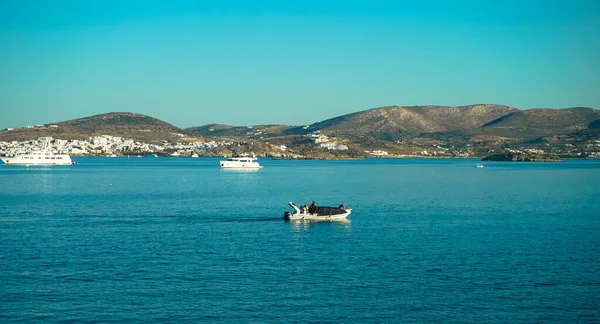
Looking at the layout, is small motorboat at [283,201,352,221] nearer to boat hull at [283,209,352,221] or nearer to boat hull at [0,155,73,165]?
boat hull at [283,209,352,221]

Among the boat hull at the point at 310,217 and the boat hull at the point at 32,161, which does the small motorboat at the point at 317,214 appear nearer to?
the boat hull at the point at 310,217

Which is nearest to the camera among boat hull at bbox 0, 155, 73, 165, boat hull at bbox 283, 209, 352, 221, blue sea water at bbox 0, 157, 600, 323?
blue sea water at bbox 0, 157, 600, 323

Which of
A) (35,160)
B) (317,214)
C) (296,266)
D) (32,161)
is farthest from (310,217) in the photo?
(32,161)

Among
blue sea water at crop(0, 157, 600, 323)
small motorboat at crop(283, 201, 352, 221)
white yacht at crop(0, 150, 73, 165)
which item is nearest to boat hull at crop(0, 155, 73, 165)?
white yacht at crop(0, 150, 73, 165)

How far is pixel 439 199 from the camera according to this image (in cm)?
7125

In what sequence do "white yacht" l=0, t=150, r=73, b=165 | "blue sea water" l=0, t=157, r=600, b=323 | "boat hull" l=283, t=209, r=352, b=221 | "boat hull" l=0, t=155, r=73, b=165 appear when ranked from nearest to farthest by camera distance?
"blue sea water" l=0, t=157, r=600, b=323 < "boat hull" l=283, t=209, r=352, b=221 < "boat hull" l=0, t=155, r=73, b=165 < "white yacht" l=0, t=150, r=73, b=165

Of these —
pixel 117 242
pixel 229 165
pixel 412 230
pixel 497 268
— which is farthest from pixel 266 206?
pixel 229 165

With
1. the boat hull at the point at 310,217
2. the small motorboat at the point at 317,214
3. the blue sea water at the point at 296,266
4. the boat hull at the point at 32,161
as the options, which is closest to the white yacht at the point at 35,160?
the boat hull at the point at 32,161

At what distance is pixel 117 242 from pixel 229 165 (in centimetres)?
12998

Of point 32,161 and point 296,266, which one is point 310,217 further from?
point 32,161

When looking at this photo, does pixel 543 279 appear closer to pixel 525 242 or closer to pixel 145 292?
pixel 525 242

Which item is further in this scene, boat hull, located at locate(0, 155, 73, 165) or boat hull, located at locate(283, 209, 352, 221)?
boat hull, located at locate(0, 155, 73, 165)

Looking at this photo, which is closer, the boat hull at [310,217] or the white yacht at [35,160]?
the boat hull at [310,217]

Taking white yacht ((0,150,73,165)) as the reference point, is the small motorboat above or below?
below
